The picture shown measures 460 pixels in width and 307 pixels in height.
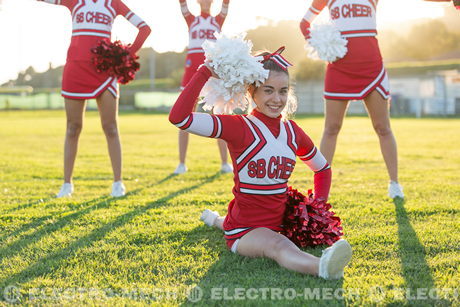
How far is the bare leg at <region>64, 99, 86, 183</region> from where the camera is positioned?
4934 mm

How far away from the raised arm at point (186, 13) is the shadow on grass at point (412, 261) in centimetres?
379

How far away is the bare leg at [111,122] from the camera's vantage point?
16.1ft

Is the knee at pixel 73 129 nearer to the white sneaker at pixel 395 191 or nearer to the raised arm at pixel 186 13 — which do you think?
the raised arm at pixel 186 13

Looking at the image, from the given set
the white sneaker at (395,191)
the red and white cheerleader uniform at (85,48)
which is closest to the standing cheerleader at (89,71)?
the red and white cheerleader uniform at (85,48)

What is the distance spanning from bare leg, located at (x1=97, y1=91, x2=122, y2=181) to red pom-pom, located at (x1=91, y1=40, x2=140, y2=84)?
0.23 meters

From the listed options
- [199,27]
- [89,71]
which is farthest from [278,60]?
[199,27]

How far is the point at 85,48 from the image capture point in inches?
190

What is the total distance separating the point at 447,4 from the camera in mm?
4488

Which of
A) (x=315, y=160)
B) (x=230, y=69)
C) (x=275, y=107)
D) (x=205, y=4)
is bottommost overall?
(x=315, y=160)

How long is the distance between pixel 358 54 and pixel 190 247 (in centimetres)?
242

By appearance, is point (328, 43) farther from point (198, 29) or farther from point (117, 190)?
point (117, 190)

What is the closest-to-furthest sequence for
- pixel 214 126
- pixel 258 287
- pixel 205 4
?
pixel 258 287 < pixel 214 126 < pixel 205 4

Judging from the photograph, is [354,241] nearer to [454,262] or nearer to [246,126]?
[454,262]

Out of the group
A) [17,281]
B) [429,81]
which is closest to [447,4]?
[17,281]
